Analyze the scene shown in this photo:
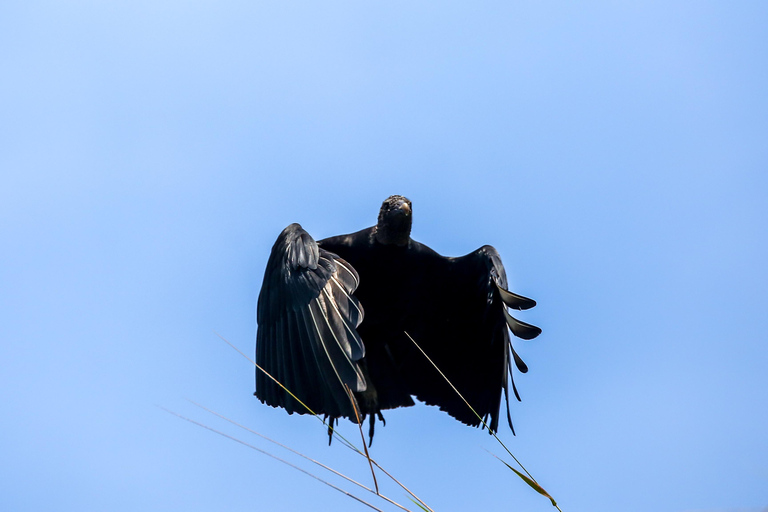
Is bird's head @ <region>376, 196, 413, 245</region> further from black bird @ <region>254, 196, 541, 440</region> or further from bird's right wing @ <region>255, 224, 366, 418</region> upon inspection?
bird's right wing @ <region>255, 224, 366, 418</region>

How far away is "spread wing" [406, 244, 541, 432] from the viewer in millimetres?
4629

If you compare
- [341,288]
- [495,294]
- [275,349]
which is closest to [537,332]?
[495,294]

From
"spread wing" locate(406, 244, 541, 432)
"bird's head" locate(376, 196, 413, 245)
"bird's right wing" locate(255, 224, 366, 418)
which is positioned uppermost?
"bird's head" locate(376, 196, 413, 245)

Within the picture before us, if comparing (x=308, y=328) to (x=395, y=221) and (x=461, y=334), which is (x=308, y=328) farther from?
(x=461, y=334)

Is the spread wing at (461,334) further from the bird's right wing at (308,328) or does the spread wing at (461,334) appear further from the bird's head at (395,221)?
the bird's right wing at (308,328)

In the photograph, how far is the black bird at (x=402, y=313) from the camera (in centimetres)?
406

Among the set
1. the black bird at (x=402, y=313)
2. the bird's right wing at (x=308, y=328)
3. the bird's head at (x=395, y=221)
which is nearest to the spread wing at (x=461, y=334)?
the black bird at (x=402, y=313)

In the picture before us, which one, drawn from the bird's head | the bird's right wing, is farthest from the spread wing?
the bird's right wing

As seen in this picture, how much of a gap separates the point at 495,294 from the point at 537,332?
0.67m

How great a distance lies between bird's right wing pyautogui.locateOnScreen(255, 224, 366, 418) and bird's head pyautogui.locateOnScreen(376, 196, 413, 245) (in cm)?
65

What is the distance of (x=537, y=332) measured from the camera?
12.4 feet

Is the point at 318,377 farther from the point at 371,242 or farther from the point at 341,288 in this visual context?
the point at 371,242

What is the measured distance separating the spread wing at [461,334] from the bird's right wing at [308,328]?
1.00 m

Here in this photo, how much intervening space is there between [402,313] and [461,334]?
411 mm
